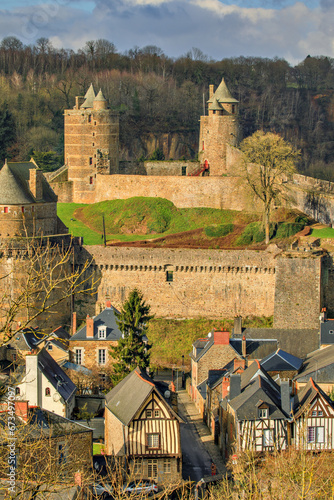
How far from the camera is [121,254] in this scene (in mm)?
42219

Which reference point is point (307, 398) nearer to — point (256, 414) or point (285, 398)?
point (285, 398)

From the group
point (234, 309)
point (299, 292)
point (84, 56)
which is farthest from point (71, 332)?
point (84, 56)

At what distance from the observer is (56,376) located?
33.0 m

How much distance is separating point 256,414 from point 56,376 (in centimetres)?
756

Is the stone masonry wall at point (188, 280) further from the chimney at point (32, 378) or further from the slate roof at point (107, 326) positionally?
the chimney at point (32, 378)

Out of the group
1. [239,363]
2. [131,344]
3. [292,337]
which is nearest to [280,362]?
[239,363]

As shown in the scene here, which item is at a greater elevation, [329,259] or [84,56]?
[84,56]

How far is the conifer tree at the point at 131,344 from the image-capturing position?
35688 mm

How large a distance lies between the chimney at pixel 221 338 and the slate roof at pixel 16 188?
11075 mm

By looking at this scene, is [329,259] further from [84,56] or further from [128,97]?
[84,56]

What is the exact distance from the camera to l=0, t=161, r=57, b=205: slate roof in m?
41.4

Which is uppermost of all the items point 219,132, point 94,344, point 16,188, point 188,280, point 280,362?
point 219,132

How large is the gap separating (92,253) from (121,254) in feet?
4.41

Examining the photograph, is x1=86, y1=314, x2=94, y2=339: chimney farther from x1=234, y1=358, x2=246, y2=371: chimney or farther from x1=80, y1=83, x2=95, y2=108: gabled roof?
x1=80, y1=83, x2=95, y2=108: gabled roof
